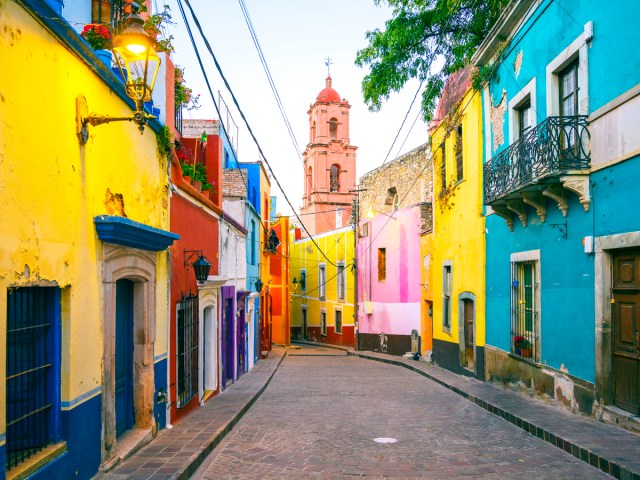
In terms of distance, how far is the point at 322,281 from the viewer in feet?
122

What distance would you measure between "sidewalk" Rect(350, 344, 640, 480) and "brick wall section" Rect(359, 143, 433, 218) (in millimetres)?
10488

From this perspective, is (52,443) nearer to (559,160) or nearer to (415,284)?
(559,160)

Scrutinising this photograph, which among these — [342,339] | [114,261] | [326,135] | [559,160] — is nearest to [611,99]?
[559,160]

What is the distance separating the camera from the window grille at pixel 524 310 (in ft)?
37.7

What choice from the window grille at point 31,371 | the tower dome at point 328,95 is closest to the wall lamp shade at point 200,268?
the window grille at point 31,371

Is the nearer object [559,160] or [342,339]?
[559,160]

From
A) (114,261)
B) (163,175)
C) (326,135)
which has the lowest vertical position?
(114,261)

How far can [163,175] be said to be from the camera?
8.62 m

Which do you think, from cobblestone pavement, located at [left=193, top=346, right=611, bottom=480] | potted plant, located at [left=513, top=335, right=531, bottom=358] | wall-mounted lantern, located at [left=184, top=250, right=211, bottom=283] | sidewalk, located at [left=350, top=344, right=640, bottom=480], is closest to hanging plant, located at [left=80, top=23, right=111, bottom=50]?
wall-mounted lantern, located at [left=184, top=250, right=211, bottom=283]

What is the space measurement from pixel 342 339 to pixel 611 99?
26951mm

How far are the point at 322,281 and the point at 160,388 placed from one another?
2894 cm

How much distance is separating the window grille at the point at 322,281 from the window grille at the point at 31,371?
3150cm

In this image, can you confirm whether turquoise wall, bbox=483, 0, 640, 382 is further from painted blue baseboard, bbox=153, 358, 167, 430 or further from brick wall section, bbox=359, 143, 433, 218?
brick wall section, bbox=359, 143, 433, 218

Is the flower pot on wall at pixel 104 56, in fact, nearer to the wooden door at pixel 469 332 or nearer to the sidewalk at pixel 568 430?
the sidewalk at pixel 568 430
